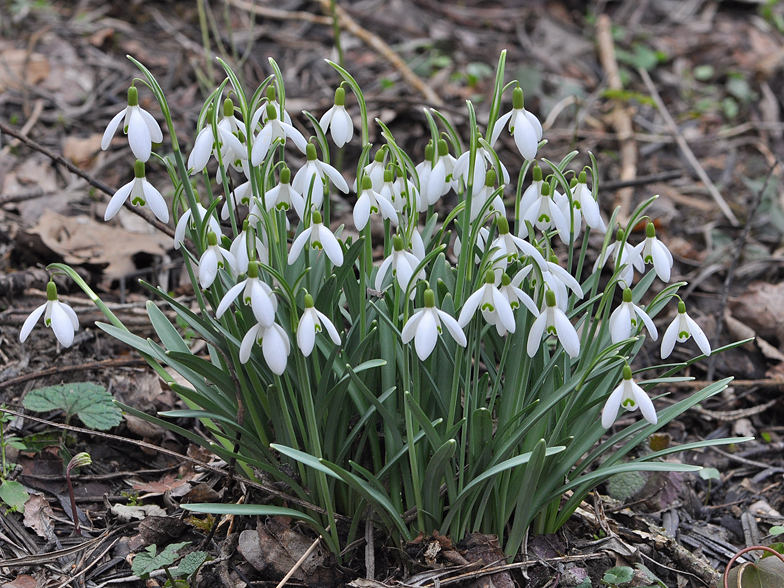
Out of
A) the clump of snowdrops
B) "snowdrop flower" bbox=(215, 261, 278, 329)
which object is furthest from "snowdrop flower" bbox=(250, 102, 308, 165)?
"snowdrop flower" bbox=(215, 261, 278, 329)

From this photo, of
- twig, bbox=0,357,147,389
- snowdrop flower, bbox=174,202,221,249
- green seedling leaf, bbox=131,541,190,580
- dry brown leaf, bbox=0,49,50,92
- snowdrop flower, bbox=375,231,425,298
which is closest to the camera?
snowdrop flower, bbox=375,231,425,298

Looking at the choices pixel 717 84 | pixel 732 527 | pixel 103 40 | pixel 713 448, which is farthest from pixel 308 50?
pixel 732 527

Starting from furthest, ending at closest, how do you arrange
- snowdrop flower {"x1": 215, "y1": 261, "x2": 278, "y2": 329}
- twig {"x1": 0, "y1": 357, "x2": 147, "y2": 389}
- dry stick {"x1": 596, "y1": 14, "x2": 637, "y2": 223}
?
dry stick {"x1": 596, "y1": 14, "x2": 637, "y2": 223}, twig {"x1": 0, "y1": 357, "x2": 147, "y2": 389}, snowdrop flower {"x1": 215, "y1": 261, "x2": 278, "y2": 329}

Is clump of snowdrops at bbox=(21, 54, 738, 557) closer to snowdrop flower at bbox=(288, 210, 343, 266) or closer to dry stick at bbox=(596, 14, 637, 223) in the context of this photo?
snowdrop flower at bbox=(288, 210, 343, 266)

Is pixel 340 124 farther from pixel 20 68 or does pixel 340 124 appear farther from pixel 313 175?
pixel 20 68

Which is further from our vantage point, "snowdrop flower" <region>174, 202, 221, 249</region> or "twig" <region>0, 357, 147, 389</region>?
"twig" <region>0, 357, 147, 389</region>

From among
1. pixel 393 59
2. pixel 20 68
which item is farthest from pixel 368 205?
pixel 20 68
